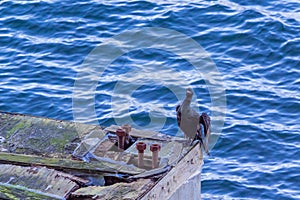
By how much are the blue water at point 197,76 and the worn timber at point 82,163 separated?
247 inches

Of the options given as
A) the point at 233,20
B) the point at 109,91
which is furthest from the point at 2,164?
the point at 233,20

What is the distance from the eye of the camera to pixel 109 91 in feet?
81.1

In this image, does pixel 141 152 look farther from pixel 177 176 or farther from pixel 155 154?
pixel 177 176

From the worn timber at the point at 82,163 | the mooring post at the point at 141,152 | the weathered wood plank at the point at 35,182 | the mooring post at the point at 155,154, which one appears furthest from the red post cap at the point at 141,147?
the weathered wood plank at the point at 35,182

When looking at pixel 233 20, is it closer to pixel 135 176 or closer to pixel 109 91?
pixel 109 91

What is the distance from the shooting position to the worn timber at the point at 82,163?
13.0 m

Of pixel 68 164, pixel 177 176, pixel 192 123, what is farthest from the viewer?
pixel 192 123

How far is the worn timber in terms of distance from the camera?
13.0 m

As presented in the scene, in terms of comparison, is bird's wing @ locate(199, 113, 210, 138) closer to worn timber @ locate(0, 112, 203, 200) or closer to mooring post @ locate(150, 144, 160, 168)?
worn timber @ locate(0, 112, 203, 200)

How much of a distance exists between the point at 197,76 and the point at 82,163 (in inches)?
470

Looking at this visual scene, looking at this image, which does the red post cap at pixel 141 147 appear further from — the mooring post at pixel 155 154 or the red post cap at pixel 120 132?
the red post cap at pixel 120 132

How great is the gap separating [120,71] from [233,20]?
4477 mm

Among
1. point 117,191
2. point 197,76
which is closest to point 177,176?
point 117,191

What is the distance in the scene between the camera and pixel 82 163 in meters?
13.9
